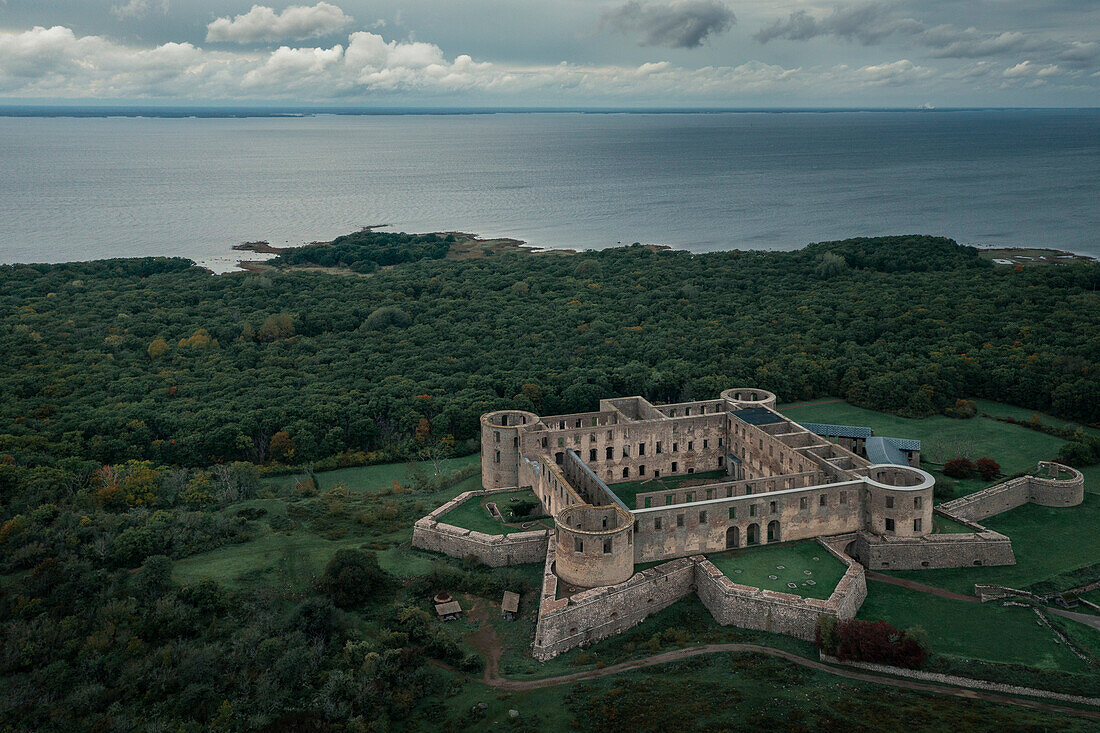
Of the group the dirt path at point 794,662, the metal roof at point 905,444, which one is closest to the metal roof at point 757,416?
the metal roof at point 905,444

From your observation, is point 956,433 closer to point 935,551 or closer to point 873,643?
point 935,551

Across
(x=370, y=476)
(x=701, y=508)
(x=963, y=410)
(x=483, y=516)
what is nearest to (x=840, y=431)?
(x=963, y=410)

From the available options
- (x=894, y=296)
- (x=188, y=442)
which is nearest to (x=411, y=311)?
(x=188, y=442)

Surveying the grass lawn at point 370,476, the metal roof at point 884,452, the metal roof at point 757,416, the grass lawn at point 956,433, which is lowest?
the grass lawn at point 370,476

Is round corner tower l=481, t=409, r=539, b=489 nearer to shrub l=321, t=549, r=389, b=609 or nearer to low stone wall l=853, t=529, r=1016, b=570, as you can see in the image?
shrub l=321, t=549, r=389, b=609

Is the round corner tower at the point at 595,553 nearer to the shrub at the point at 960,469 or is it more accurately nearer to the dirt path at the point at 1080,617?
the dirt path at the point at 1080,617

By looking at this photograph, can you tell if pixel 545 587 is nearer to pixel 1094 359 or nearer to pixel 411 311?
pixel 1094 359

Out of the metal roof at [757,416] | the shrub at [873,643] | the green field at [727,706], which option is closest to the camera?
the green field at [727,706]
